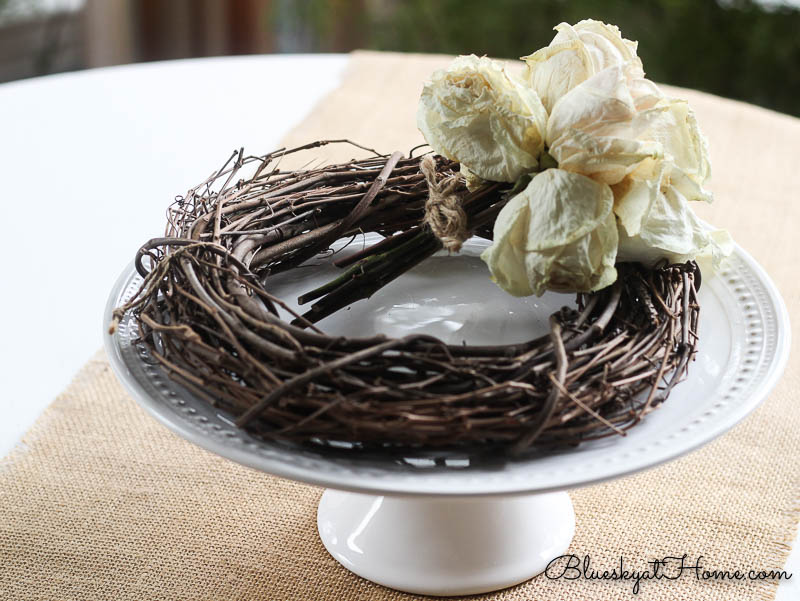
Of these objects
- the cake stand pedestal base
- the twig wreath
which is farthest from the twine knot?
the cake stand pedestal base

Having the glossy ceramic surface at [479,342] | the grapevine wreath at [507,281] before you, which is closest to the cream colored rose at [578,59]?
the grapevine wreath at [507,281]

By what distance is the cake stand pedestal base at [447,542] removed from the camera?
63 cm

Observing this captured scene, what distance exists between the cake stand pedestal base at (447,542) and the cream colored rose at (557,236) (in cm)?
16

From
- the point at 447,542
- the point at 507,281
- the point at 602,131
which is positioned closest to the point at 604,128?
the point at 602,131

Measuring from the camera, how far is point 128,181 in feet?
3.80

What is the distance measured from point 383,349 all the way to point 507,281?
0.11 meters

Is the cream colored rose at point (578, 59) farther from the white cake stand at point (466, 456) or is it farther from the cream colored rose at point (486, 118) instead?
the white cake stand at point (466, 456)

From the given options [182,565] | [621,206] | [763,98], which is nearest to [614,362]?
[621,206]

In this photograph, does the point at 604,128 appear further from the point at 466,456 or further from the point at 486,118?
the point at 466,456

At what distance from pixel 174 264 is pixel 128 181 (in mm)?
601

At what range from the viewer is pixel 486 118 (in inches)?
22.7

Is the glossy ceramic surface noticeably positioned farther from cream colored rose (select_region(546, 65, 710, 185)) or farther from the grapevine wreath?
cream colored rose (select_region(546, 65, 710, 185))

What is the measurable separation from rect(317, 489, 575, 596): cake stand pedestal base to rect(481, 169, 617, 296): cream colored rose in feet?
0.53

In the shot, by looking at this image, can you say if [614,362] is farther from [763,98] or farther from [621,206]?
[763,98]
